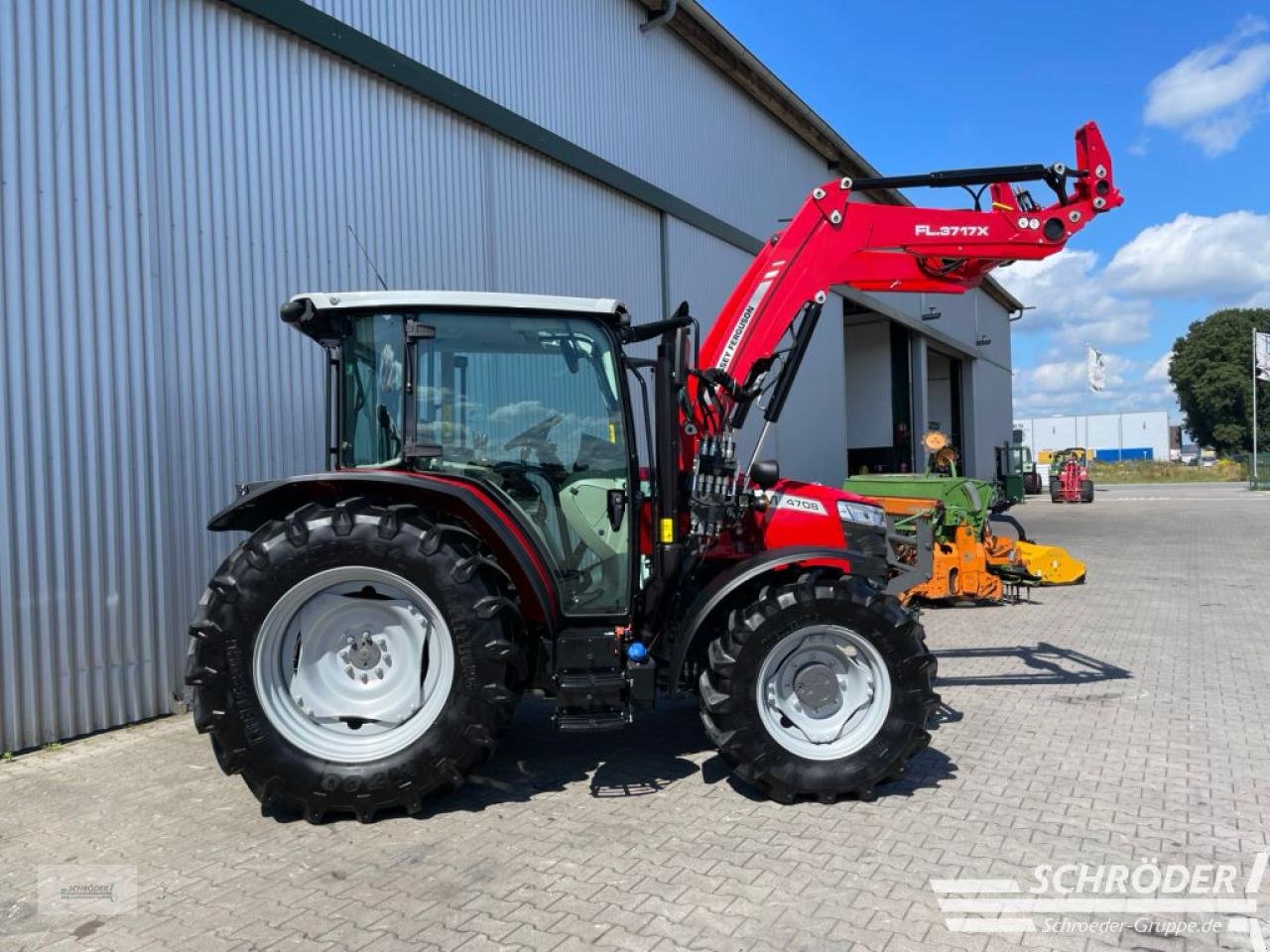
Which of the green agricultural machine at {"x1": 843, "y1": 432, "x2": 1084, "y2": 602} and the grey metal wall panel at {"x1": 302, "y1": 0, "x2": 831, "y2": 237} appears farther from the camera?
the green agricultural machine at {"x1": 843, "y1": 432, "x2": 1084, "y2": 602}

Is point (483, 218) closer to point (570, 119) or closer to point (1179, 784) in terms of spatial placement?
point (570, 119)

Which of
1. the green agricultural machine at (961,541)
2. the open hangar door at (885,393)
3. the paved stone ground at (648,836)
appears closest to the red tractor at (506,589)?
the paved stone ground at (648,836)

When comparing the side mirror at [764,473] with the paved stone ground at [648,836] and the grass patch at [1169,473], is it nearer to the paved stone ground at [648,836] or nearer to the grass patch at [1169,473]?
the paved stone ground at [648,836]

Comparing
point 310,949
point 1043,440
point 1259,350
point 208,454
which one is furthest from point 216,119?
point 1043,440

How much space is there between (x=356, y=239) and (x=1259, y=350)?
42373 millimetres

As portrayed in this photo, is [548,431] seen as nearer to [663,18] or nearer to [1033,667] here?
[1033,667]

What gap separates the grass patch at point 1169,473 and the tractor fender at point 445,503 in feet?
179

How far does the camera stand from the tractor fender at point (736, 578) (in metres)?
4.15

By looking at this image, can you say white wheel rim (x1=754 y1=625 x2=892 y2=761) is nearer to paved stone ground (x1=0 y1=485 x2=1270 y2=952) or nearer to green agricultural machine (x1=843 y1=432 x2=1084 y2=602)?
paved stone ground (x1=0 y1=485 x2=1270 y2=952)

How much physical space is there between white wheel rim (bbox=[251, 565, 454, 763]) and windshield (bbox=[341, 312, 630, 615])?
2.23 ft

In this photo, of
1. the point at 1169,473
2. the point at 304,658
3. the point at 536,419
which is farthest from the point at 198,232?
the point at 1169,473

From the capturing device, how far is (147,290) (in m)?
5.73

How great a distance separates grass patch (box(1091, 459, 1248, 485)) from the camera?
169 feet

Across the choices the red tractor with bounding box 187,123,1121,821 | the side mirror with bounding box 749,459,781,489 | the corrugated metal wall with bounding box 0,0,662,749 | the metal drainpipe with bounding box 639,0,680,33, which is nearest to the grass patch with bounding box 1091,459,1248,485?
the metal drainpipe with bounding box 639,0,680,33
